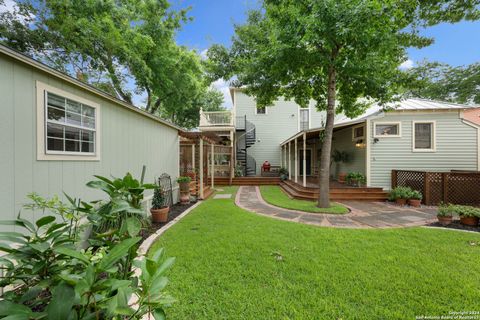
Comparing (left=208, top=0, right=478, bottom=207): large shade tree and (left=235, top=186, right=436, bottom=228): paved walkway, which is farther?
(left=235, top=186, right=436, bottom=228): paved walkway

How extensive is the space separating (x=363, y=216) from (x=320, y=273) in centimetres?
379

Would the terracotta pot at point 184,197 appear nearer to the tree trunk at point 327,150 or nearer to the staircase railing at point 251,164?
the tree trunk at point 327,150

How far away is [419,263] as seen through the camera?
10.0 ft

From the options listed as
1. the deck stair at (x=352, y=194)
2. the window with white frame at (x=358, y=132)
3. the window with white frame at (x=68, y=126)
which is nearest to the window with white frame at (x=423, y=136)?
the window with white frame at (x=358, y=132)

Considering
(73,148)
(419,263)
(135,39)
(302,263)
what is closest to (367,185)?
(419,263)

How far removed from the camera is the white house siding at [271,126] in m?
15.3

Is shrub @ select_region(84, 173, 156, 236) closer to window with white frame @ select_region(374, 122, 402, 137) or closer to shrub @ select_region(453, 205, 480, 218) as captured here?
shrub @ select_region(453, 205, 480, 218)

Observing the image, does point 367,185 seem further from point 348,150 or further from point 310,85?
point 310,85

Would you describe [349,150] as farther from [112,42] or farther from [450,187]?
[112,42]

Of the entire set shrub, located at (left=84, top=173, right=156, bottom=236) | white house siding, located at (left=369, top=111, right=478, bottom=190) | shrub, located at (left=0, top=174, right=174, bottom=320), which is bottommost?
shrub, located at (left=0, top=174, right=174, bottom=320)

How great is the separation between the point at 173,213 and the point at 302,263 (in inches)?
171

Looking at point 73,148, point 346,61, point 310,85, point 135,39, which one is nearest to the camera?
point 73,148

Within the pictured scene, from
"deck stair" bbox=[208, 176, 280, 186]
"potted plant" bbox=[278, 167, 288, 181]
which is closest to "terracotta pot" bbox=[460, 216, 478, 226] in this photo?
"potted plant" bbox=[278, 167, 288, 181]

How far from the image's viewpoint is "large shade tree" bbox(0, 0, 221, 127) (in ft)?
28.7
